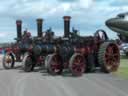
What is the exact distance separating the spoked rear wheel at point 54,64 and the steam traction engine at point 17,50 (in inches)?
139

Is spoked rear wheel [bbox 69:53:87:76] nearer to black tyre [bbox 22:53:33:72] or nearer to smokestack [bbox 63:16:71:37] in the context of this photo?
smokestack [bbox 63:16:71:37]

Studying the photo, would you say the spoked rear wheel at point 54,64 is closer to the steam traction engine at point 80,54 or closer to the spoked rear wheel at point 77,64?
the steam traction engine at point 80,54

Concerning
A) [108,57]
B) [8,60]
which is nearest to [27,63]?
[8,60]

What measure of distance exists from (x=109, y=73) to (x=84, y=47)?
4.66 feet

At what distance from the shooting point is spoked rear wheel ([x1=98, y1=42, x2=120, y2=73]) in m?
17.7

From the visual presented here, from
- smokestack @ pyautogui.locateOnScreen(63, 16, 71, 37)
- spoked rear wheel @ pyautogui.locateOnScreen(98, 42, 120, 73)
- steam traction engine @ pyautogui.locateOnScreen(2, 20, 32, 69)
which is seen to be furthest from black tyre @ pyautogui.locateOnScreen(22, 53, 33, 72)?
spoked rear wheel @ pyautogui.locateOnScreen(98, 42, 120, 73)

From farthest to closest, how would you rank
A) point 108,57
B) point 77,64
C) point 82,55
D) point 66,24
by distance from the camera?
point 66,24 → point 108,57 → point 82,55 → point 77,64

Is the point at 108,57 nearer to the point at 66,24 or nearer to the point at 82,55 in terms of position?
the point at 82,55

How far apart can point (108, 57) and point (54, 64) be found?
7.64 ft

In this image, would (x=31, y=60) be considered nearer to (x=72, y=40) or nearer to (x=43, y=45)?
(x=43, y=45)

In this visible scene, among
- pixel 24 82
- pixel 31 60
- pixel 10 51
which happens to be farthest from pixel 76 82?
pixel 10 51

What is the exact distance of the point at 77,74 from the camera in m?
16.7

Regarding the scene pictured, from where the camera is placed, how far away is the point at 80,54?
17.1 m

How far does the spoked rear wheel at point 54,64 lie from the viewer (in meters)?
17.3
